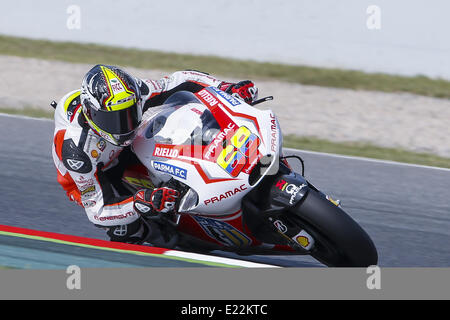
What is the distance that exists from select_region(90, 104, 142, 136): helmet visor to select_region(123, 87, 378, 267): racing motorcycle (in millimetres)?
173

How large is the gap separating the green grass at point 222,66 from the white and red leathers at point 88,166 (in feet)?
19.3

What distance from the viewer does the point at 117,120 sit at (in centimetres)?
373

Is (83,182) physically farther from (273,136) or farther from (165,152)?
(273,136)

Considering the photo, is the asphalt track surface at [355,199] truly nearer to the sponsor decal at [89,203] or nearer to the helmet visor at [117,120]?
the sponsor decal at [89,203]

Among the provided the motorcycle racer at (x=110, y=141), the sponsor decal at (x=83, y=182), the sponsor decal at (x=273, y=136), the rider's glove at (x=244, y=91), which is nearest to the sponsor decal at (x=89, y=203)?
the motorcycle racer at (x=110, y=141)

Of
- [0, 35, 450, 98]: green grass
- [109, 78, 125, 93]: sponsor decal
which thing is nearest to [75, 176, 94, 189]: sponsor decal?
[109, 78, 125, 93]: sponsor decal

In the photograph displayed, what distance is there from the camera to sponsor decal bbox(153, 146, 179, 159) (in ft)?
12.2

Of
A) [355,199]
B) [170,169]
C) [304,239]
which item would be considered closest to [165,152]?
[170,169]

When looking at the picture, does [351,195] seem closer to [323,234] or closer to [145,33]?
[323,234]

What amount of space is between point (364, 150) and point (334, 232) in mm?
3858

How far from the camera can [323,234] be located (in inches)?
142

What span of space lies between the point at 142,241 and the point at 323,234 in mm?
1238
